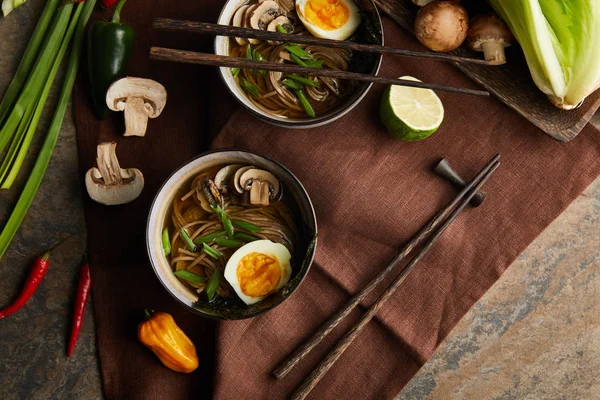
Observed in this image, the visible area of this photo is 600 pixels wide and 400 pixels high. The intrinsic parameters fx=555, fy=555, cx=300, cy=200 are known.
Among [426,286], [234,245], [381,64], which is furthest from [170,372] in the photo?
[381,64]

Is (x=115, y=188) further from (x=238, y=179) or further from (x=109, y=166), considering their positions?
(x=238, y=179)

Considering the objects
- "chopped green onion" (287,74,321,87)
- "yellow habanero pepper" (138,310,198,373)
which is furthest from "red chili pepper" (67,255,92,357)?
"chopped green onion" (287,74,321,87)

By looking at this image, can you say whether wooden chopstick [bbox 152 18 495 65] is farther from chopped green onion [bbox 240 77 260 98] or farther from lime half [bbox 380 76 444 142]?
chopped green onion [bbox 240 77 260 98]

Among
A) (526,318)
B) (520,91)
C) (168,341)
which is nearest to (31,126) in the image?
(168,341)

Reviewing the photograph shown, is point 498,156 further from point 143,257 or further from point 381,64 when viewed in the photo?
point 143,257

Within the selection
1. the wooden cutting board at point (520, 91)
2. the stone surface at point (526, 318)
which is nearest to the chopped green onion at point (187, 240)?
the stone surface at point (526, 318)
